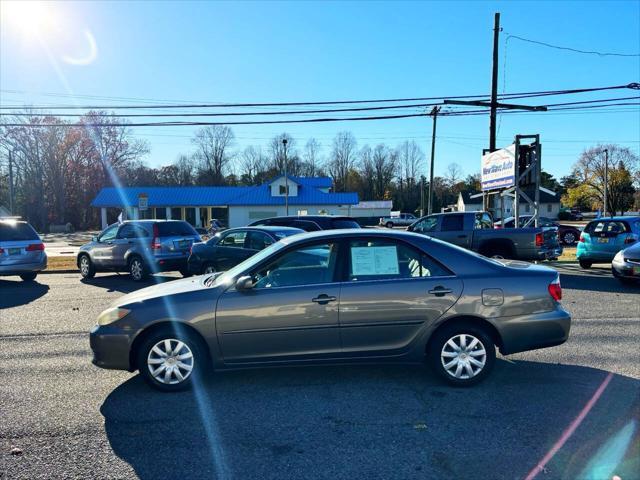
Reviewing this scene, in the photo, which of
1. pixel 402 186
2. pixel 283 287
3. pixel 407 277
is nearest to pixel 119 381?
pixel 283 287

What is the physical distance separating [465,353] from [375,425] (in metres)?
1.27

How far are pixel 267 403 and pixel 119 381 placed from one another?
178cm

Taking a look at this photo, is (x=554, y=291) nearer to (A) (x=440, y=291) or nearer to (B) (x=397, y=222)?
(A) (x=440, y=291)

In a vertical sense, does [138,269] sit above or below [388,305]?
below

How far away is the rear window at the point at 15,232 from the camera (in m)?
12.2

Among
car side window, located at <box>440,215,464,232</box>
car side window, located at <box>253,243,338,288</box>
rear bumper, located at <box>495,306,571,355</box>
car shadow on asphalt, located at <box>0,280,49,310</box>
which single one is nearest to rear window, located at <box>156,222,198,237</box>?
car shadow on asphalt, located at <box>0,280,49,310</box>

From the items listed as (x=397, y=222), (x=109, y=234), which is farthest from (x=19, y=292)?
(x=397, y=222)

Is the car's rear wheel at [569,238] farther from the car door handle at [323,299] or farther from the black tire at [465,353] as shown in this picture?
the car door handle at [323,299]

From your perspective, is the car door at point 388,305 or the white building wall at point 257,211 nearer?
the car door at point 388,305

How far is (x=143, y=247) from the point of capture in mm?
12141

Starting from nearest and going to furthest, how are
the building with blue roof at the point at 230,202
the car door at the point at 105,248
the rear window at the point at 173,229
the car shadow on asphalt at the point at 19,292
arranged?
the car shadow on asphalt at the point at 19,292 < the rear window at the point at 173,229 < the car door at the point at 105,248 < the building with blue roof at the point at 230,202

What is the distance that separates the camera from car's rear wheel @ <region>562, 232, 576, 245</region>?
86.4 feet

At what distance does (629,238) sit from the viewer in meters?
13.2

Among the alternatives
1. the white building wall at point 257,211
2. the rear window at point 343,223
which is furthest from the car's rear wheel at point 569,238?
the white building wall at point 257,211
